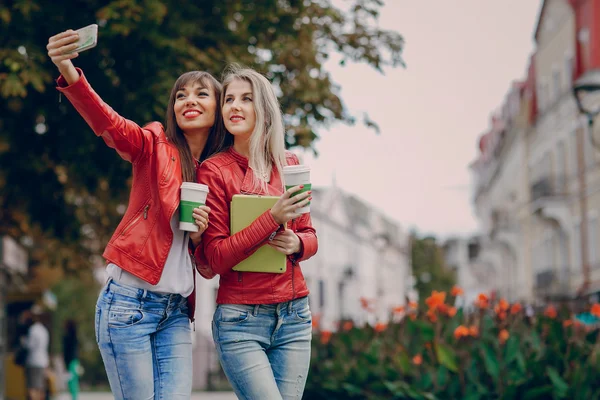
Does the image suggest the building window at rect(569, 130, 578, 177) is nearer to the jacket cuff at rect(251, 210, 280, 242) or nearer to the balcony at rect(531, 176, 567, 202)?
the balcony at rect(531, 176, 567, 202)

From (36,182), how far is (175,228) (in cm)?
903

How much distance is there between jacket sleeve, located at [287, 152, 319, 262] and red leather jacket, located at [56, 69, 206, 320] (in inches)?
20.7

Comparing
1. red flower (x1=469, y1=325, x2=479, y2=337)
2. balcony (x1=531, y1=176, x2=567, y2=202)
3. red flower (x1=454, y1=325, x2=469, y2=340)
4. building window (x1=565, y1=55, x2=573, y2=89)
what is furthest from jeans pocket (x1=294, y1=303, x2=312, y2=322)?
balcony (x1=531, y1=176, x2=567, y2=202)

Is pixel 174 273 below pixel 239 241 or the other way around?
below

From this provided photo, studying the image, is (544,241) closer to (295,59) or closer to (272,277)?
(295,59)

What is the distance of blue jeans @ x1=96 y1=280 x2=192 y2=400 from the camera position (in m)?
3.92

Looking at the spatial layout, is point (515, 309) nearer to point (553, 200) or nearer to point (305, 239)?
point (305, 239)

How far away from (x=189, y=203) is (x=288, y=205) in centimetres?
39

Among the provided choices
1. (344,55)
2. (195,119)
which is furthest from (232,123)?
(344,55)

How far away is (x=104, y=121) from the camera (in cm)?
389

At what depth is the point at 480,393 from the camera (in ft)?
24.1

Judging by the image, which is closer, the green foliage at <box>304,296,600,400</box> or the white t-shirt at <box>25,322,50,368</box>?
the green foliage at <box>304,296,600,400</box>

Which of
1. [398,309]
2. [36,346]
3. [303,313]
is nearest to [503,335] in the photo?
[398,309]

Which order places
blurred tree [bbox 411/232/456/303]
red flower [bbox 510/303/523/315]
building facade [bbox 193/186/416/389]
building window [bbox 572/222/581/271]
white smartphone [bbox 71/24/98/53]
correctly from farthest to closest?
1. blurred tree [bbox 411/232/456/303]
2. building facade [bbox 193/186/416/389]
3. building window [bbox 572/222/581/271]
4. red flower [bbox 510/303/523/315]
5. white smartphone [bbox 71/24/98/53]
